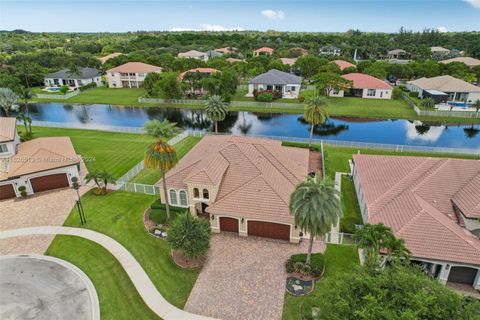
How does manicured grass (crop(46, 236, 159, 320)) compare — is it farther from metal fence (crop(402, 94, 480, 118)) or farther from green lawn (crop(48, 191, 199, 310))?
metal fence (crop(402, 94, 480, 118))

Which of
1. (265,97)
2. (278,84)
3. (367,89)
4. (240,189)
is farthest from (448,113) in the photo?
(240,189)

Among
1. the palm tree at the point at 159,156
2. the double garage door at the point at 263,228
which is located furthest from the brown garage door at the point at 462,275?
the palm tree at the point at 159,156

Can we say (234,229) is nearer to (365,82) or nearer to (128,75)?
(365,82)

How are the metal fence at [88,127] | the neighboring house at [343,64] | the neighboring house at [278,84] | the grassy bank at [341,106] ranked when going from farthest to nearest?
the neighboring house at [343,64] < the neighboring house at [278,84] < the grassy bank at [341,106] < the metal fence at [88,127]

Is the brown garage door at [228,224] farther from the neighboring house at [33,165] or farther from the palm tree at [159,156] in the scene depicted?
the neighboring house at [33,165]

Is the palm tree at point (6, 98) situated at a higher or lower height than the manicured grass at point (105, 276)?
higher

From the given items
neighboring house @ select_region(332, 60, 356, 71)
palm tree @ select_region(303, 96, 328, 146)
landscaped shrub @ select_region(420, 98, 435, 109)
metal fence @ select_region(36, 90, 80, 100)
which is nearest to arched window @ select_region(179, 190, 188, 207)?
palm tree @ select_region(303, 96, 328, 146)
